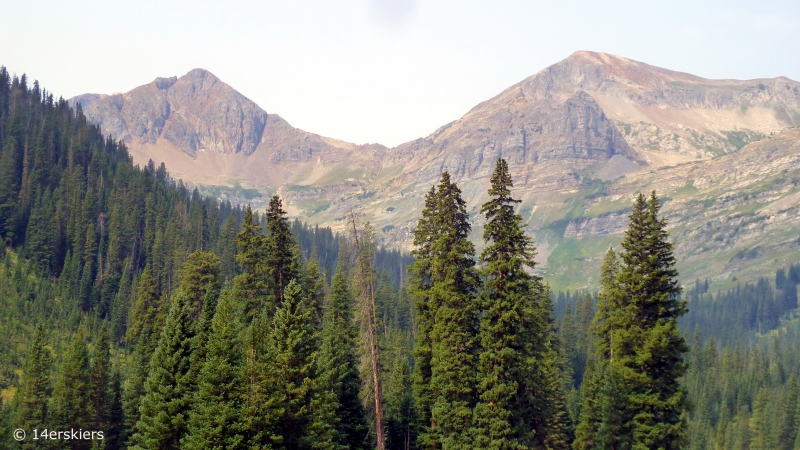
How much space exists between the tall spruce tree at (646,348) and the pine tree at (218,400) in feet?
79.4

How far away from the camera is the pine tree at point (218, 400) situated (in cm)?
3600

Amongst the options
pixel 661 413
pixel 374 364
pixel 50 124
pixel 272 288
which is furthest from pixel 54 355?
pixel 50 124

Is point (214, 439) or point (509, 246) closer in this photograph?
point (214, 439)

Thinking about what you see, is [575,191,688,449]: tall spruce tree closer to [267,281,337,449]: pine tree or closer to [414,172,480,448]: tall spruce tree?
[414,172,480,448]: tall spruce tree

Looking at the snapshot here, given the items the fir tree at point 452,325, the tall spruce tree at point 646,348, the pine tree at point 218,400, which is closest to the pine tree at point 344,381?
the fir tree at point 452,325

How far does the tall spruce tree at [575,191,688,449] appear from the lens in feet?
138

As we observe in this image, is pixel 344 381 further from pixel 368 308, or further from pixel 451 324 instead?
pixel 451 324

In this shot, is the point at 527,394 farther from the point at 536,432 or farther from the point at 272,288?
the point at 272,288

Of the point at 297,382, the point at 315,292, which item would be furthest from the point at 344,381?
the point at 297,382

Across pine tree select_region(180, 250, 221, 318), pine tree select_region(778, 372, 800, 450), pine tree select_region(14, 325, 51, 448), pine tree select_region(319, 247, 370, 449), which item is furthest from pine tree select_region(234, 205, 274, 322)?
pine tree select_region(778, 372, 800, 450)

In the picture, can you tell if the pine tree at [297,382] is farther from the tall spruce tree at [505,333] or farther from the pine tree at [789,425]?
the pine tree at [789,425]

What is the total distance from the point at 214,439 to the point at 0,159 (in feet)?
430

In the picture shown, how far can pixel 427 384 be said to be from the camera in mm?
49500

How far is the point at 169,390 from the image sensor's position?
40.8 metres
